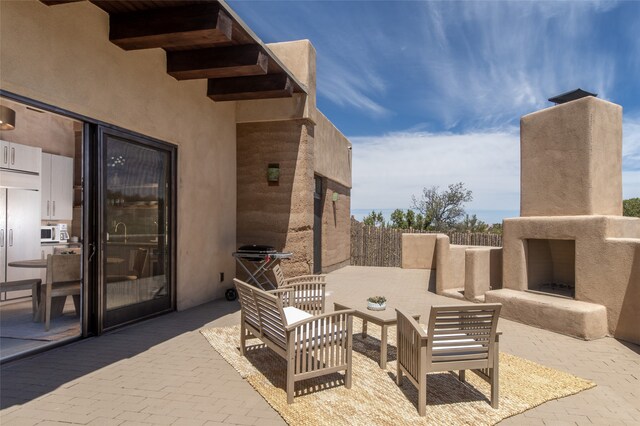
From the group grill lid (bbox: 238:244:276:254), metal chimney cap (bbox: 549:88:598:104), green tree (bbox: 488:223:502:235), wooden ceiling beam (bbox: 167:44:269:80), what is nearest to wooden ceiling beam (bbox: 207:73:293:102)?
wooden ceiling beam (bbox: 167:44:269:80)

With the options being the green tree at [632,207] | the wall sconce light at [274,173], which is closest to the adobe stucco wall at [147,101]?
the wall sconce light at [274,173]

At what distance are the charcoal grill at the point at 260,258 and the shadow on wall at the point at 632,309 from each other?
4.92 meters

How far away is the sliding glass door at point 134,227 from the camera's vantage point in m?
4.84

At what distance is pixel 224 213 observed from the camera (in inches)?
295

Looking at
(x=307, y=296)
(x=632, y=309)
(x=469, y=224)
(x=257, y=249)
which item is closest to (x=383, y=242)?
(x=257, y=249)

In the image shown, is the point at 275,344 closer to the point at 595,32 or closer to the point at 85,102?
the point at 85,102

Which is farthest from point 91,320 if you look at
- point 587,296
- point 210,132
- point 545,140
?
point 545,140

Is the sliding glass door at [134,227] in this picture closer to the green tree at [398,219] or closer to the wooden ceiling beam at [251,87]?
the wooden ceiling beam at [251,87]

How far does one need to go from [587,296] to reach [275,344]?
4.61 metres

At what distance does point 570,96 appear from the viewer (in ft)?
20.6

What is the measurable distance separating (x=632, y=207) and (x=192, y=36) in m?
29.5

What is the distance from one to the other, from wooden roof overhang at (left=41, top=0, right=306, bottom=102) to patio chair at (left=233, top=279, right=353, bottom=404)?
10.2ft

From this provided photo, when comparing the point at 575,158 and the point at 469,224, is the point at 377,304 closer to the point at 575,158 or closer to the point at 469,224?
the point at 575,158

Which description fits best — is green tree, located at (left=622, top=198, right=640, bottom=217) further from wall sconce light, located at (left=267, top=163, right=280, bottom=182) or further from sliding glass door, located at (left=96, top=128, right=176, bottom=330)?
sliding glass door, located at (left=96, top=128, right=176, bottom=330)
